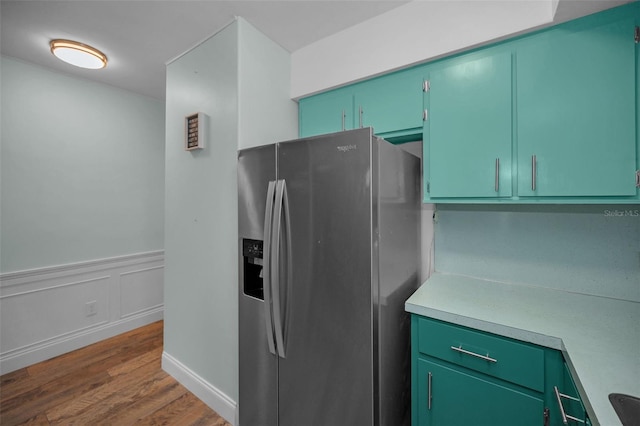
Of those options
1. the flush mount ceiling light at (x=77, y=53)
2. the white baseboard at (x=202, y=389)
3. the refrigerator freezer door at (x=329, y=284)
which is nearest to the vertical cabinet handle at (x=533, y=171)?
the refrigerator freezer door at (x=329, y=284)

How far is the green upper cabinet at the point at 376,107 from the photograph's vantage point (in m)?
1.65

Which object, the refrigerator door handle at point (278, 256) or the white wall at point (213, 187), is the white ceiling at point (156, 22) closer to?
the white wall at point (213, 187)

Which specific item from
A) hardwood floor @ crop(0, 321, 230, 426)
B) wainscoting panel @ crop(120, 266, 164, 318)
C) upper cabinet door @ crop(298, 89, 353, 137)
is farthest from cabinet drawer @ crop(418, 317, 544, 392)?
wainscoting panel @ crop(120, 266, 164, 318)

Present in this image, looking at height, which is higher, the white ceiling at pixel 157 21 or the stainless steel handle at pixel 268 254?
the white ceiling at pixel 157 21

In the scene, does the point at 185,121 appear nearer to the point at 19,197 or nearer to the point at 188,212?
the point at 188,212

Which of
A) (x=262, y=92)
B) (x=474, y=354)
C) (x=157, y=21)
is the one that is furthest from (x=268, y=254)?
(x=157, y=21)

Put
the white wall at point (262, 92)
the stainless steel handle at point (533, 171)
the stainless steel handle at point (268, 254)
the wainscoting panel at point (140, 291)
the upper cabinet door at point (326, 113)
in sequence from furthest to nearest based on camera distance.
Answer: the wainscoting panel at point (140, 291), the upper cabinet door at point (326, 113), the white wall at point (262, 92), the stainless steel handle at point (268, 254), the stainless steel handle at point (533, 171)

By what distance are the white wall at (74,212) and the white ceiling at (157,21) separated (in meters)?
0.53

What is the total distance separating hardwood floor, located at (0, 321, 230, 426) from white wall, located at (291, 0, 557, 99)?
2433 mm

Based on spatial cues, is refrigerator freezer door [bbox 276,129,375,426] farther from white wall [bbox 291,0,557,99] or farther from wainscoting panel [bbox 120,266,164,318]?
wainscoting panel [bbox 120,266,164,318]

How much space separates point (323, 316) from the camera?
1.29m

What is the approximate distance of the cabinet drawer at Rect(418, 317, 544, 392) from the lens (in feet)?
3.44

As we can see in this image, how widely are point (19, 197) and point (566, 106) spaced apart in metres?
3.89

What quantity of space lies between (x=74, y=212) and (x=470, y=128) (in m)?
3.45
